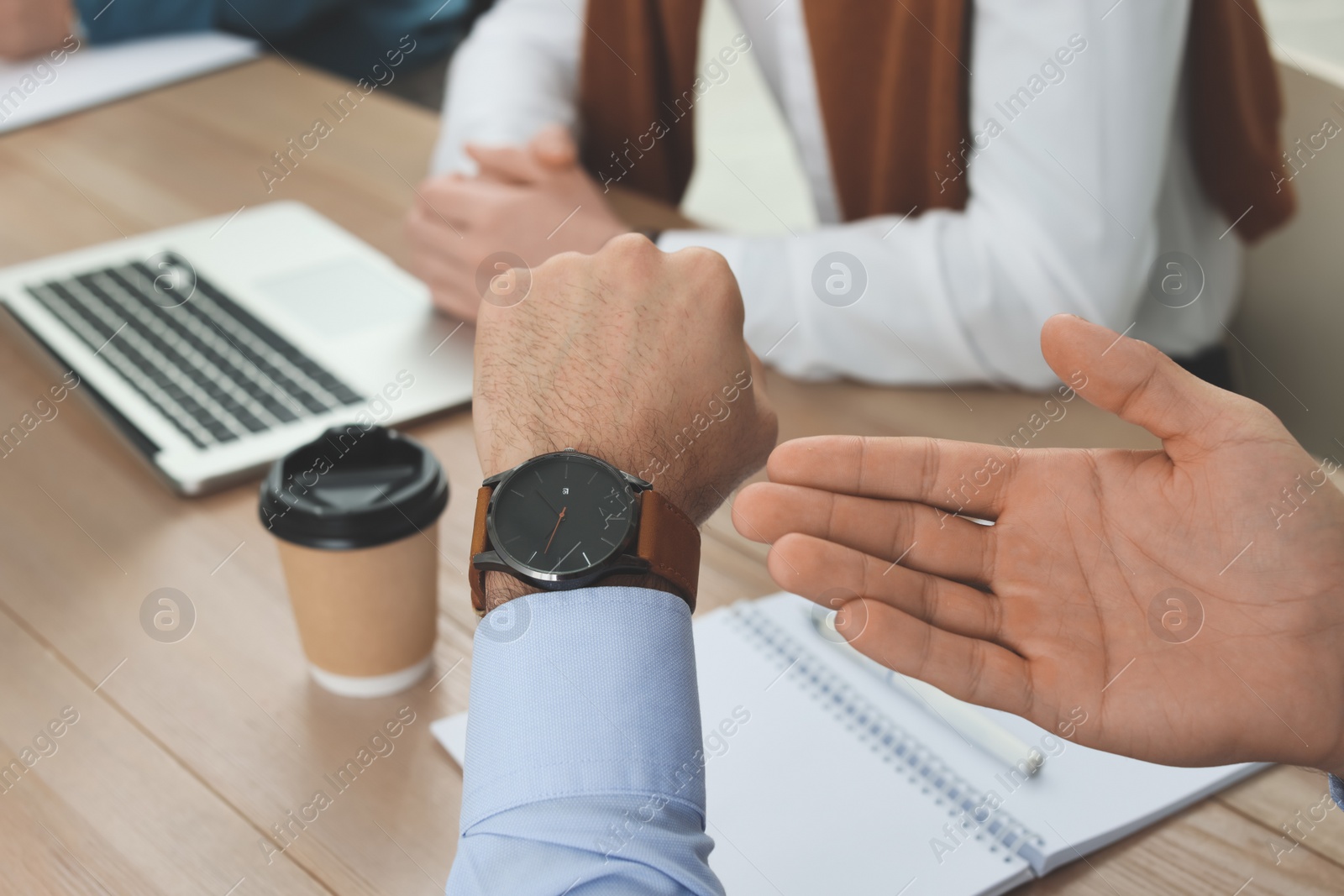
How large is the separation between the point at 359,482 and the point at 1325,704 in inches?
21.7

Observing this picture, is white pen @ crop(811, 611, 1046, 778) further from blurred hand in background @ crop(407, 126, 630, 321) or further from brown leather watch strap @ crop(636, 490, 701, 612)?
blurred hand in background @ crop(407, 126, 630, 321)

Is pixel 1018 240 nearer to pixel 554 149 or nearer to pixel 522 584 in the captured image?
pixel 554 149

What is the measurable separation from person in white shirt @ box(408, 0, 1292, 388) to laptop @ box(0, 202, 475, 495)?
0.26ft

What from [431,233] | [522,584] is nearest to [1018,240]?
[431,233]

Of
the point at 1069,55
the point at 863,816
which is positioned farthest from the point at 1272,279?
the point at 863,816

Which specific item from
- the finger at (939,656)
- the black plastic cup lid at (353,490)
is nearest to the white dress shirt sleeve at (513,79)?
the black plastic cup lid at (353,490)

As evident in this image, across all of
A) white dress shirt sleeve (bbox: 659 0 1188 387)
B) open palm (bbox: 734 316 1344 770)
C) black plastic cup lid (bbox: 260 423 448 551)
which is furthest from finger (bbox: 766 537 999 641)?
white dress shirt sleeve (bbox: 659 0 1188 387)

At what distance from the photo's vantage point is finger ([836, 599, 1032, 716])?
0.58 meters

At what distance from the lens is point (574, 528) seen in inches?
23.1

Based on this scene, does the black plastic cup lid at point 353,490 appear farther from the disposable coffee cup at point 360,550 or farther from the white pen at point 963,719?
the white pen at point 963,719

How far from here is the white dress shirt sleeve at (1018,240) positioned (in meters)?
1.00

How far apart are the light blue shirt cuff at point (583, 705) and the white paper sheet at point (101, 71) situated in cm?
131

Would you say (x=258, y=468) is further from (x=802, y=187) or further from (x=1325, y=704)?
(x=802, y=187)

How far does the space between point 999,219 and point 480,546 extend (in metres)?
0.68
